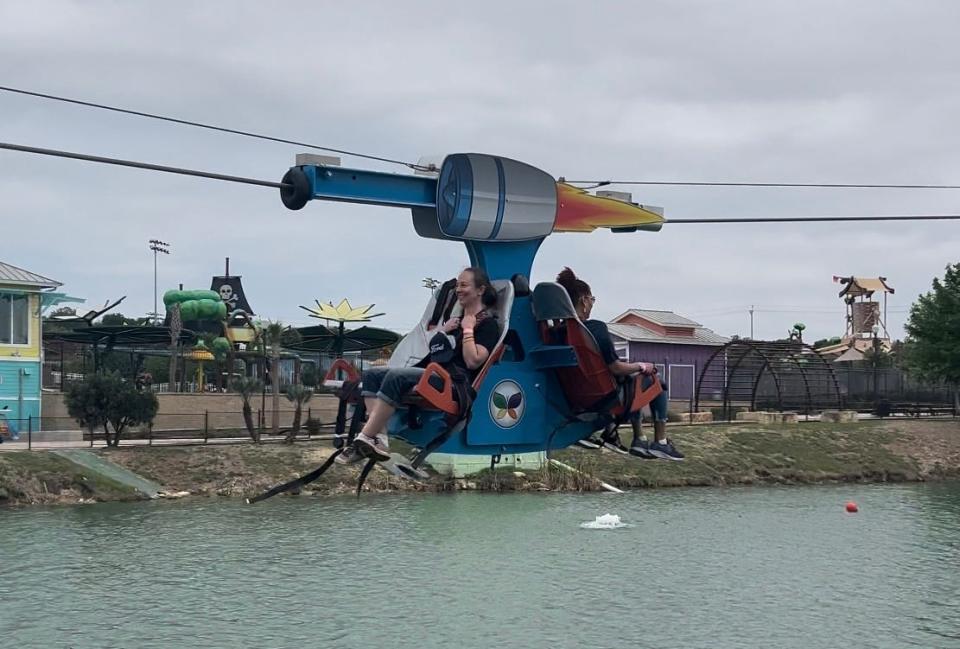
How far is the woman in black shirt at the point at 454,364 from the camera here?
10.2 m

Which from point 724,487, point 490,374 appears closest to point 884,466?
point 724,487

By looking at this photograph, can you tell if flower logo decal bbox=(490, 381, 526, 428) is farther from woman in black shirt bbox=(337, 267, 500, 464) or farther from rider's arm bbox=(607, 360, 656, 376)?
rider's arm bbox=(607, 360, 656, 376)

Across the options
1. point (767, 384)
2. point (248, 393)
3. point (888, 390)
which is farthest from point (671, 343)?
point (248, 393)

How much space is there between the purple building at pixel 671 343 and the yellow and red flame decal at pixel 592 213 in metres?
65.5

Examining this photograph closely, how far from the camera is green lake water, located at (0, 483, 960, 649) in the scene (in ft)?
102

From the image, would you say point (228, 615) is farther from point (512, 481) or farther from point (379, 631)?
point (512, 481)

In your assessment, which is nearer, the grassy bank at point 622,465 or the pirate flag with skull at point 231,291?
the grassy bank at point 622,465

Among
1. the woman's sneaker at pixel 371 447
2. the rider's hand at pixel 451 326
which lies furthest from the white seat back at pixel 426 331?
the woman's sneaker at pixel 371 447

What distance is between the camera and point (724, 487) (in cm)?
5975

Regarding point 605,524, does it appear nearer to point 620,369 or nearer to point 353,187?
point 620,369

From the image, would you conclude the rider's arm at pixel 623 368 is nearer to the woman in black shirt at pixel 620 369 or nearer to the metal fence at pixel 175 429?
the woman in black shirt at pixel 620 369

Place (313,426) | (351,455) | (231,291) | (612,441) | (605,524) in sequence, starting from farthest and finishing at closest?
(231,291)
(313,426)
(605,524)
(612,441)
(351,455)

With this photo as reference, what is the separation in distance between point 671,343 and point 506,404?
230 ft

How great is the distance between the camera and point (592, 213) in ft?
38.5
